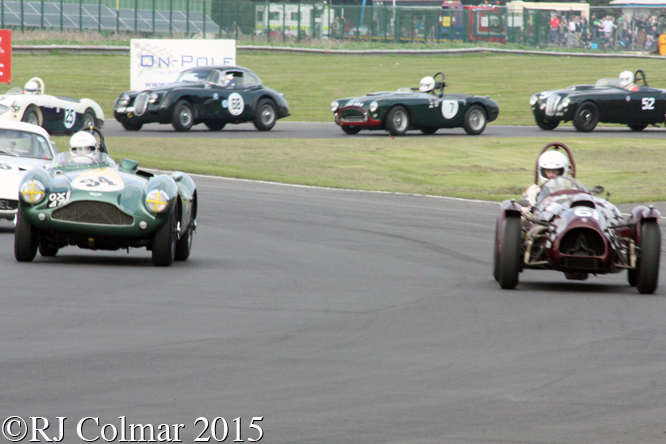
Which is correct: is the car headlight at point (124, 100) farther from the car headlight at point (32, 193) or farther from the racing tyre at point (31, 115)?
the car headlight at point (32, 193)

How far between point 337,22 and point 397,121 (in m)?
32.2

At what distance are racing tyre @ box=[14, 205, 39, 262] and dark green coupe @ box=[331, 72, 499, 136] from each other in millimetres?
16731

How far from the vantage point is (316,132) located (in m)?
27.9

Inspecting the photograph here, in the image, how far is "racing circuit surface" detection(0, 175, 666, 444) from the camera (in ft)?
15.9

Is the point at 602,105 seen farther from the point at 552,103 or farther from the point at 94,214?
the point at 94,214

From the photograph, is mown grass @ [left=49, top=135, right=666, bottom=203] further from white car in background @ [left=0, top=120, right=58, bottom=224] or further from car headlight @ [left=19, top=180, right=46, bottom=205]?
car headlight @ [left=19, top=180, right=46, bottom=205]

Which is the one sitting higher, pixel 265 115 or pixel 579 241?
pixel 265 115

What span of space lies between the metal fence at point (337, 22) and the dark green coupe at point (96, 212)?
39.0 metres

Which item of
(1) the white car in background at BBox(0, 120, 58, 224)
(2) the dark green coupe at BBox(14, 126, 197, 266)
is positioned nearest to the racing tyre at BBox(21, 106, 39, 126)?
(1) the white car in background at BBox(0, 120, 58, 224)

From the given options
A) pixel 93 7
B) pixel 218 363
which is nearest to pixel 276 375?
pixel 218 363

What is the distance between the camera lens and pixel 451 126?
2738 centimetres

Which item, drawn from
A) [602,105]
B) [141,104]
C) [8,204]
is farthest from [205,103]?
[8,204]

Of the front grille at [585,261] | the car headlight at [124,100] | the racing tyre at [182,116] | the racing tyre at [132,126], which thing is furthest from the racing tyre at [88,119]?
the front grille at [585,261]

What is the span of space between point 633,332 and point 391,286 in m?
2.45
